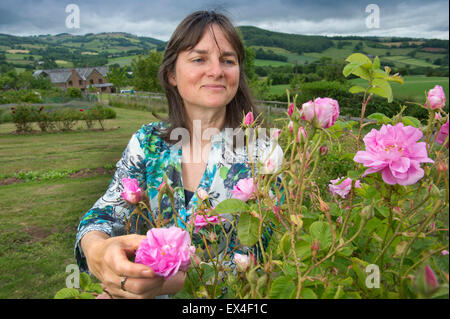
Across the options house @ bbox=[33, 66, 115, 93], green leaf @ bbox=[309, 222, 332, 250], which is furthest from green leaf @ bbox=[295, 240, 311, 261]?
house @ bbox=[33, 66, 115, 93]

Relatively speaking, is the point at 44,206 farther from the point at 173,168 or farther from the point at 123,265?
the point at 123,265

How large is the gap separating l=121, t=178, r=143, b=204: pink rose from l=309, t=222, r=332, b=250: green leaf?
281mm

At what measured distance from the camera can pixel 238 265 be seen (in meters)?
0.42

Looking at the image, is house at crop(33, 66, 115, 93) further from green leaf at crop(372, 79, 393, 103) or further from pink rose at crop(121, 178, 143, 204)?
green leaf at crop(372, 79, 393, 103)

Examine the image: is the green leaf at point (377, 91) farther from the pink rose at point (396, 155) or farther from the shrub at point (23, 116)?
the shrub at point (23, 116)

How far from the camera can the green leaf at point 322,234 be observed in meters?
0.40

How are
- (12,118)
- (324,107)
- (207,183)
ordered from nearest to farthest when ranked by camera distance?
(324,107)
(207,183)
(12,118)

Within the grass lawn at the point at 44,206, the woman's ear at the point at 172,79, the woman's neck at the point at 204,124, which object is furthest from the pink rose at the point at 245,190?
the grass lawn at the point at 44,206

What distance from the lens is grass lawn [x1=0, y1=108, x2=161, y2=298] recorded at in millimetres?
2713

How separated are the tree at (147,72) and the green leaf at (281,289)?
18964 mm

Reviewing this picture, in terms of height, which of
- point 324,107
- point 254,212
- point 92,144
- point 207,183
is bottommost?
point 92,144

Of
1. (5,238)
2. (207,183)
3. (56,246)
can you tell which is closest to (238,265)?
(207,183)

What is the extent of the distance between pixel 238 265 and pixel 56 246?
10.5ft
